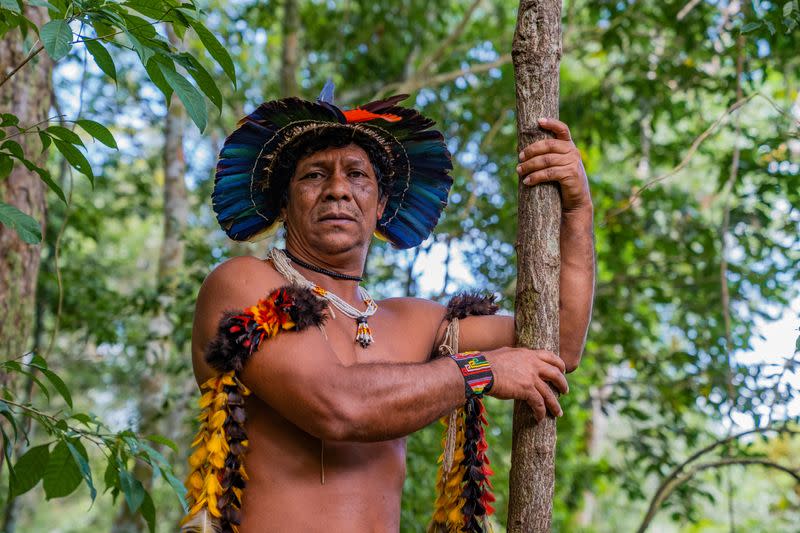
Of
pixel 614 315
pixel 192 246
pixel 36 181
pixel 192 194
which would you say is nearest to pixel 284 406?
pixel 36 181

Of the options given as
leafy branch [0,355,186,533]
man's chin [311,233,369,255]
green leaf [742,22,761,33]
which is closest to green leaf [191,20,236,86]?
man's chin [311,233,369,255]

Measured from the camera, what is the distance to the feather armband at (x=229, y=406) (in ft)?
7.91

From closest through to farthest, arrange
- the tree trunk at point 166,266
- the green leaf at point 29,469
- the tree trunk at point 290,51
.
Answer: the green leaf at point 29,469, the tree trunk at point 166,266, the tree trunk at point 290,51

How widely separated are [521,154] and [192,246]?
3.60m

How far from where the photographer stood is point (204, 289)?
267 cm

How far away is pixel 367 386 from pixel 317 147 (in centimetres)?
103

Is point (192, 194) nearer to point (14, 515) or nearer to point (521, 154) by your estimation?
point (14, 515)

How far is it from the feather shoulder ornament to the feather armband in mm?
664

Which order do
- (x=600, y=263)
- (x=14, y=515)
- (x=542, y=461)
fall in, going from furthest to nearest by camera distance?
(x=600, y=263) < (x=14, y=515) < (x=542, y=461)

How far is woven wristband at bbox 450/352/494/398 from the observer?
94.8 inches

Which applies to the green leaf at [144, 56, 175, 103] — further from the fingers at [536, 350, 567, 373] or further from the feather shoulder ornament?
the feather shoulder ornament

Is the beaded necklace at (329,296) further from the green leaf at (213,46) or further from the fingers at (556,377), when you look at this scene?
the green leaf at (213,46)

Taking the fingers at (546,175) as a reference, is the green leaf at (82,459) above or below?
below

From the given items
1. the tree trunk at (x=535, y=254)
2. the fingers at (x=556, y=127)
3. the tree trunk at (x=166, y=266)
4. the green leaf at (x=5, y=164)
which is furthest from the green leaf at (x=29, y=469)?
the tree trunk at (x=166, y=266)
